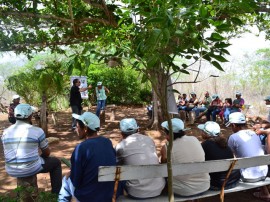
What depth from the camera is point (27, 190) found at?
2.90 meters

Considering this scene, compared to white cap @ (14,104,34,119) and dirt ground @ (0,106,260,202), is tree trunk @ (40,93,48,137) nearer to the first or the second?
dirt ground @ (0,106,260,202)

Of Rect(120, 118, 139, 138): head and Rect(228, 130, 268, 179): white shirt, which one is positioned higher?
Rect(120, 118, 139, 138): head

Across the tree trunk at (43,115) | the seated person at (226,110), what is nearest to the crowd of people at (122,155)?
the tree trunk at (43,115)

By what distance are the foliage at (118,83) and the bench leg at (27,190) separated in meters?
11.4

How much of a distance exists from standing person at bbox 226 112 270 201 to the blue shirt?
159cm

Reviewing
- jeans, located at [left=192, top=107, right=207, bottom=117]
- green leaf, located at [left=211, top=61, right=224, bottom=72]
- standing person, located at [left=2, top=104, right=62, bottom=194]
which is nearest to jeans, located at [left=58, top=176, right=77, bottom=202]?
standing person, located at [left=2, top=104, right=62, bottom=194]

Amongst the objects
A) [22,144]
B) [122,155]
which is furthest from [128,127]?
[22,144]

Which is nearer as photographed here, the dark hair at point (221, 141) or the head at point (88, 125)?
the head at point (88, 125)

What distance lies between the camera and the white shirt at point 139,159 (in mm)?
2877

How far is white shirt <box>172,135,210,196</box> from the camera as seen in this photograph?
9.71ft

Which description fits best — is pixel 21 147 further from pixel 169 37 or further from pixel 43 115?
pixel 43 115

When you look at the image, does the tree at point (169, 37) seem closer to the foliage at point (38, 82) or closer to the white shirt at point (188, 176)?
the white shirt at point (188, 176)

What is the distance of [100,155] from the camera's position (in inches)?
104

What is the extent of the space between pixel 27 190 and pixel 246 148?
2.38 m
